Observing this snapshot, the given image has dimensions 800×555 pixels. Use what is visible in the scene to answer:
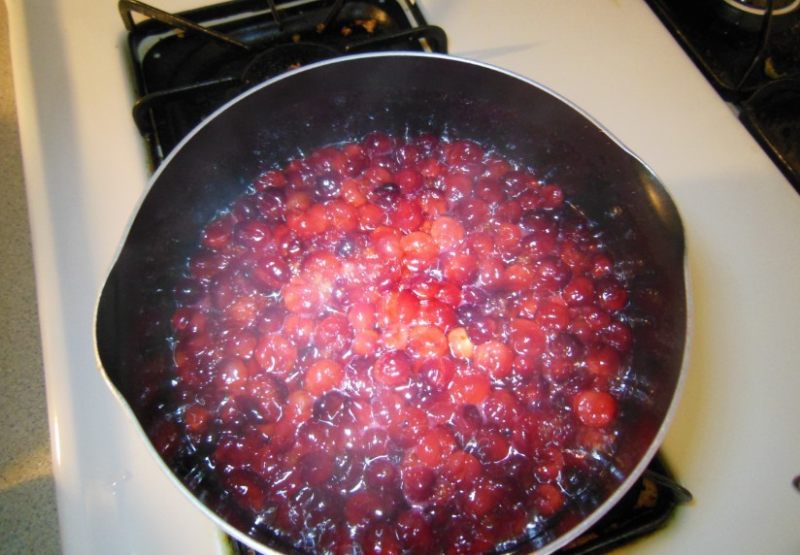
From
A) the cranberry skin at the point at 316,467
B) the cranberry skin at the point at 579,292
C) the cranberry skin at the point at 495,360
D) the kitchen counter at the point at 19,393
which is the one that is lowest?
the kitchen counter at the point at 19,393

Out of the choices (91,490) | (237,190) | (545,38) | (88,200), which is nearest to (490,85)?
(545,38)

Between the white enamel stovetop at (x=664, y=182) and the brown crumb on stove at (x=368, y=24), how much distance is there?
150 millimetres

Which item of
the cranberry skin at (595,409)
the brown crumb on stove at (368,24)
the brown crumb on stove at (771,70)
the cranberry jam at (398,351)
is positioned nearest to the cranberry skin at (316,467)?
the cranberry jam at (398,351)

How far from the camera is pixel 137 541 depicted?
85 centimetres

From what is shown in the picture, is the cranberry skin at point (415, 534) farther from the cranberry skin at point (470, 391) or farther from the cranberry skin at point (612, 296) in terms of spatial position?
the cranberry skin at point (612, 296)

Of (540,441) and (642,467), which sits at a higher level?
(642,467)

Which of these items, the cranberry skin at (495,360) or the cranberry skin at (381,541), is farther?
the cranberry skin at (495,360)

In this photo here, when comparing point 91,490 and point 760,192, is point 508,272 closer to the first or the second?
point 760,192

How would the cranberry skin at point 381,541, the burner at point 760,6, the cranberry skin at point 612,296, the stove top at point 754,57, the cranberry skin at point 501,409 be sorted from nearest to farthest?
the cranberry skin at point 381,541
the cranberry skin at point 501,409
the cranberry skin at point 612,296
the stove top at point 754,57
the burner at point 760,6

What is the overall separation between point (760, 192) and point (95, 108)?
1420 millimetres

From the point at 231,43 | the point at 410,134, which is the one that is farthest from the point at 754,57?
the point at 231,43

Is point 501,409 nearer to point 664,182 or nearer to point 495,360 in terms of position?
point 495,360

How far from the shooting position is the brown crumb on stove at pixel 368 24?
130cm

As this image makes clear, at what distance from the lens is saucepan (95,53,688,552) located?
34.0 inches
